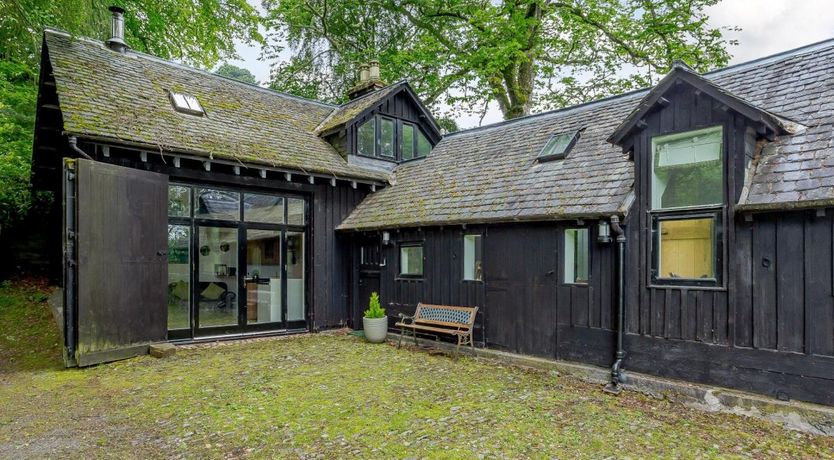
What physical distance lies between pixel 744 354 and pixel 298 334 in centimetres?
793

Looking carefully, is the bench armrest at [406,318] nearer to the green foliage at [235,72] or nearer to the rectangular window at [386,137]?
the rectangular window at [386,137]

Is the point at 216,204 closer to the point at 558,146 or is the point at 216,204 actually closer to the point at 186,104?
the point at 186,104

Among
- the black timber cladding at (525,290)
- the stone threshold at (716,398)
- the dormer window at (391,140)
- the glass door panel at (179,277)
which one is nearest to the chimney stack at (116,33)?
the glass door panel at (179,277)

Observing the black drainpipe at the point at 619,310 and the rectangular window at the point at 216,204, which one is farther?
the rectangular window at the point at 216,204

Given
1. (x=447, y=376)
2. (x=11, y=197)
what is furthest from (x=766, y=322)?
(x=11, y=197)

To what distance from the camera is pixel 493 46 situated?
17406mm

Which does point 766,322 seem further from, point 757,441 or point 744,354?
point 757,441

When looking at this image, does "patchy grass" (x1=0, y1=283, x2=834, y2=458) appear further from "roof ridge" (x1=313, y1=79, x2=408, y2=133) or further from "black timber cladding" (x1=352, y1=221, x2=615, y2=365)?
"roof ridge" (x1=313, y1=79, x2=408, y2=133)

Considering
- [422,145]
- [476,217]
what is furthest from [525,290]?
[422,145]

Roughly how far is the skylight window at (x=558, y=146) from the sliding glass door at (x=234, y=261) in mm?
5356

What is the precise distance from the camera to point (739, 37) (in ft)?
53.2

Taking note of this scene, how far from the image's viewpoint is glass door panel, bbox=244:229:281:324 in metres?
9.19

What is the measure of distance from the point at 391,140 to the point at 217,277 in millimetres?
5858

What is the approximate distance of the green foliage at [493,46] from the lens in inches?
648
